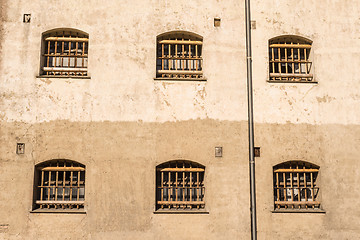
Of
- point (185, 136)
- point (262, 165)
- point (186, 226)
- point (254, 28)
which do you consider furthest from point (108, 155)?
point (254, 28)

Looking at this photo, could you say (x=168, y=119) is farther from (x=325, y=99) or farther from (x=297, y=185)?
(x=325, y=99)

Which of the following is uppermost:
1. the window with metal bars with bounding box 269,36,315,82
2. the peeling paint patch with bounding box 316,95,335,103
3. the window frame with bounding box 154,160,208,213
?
the window with metal bars with bounding box 269,36,315,82

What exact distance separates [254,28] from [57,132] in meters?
6.30

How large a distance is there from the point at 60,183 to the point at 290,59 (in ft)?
24.5

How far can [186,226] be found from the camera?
32.5 ft

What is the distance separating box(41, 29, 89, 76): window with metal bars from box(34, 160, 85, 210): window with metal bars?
8.43 ft

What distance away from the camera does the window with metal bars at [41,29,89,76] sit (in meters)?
10.7

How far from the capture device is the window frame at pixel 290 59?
11.0 m

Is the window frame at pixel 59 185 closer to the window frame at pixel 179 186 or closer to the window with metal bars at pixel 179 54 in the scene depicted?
the window frame at pixel 179 186

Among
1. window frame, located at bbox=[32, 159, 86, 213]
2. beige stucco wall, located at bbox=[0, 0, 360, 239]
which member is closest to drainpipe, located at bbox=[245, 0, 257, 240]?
beige stucco wall, located at bbox=[0, 0, 360, 239]

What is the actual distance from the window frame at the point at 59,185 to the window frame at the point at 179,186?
2.07 metres

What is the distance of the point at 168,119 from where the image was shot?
1034 centimetres

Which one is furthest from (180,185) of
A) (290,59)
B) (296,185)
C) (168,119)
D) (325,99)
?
(290,59)

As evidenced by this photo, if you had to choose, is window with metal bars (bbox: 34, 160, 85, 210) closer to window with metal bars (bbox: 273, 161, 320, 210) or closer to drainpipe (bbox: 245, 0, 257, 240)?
drainpipe (bbox: 245, 0, 257, 240)
